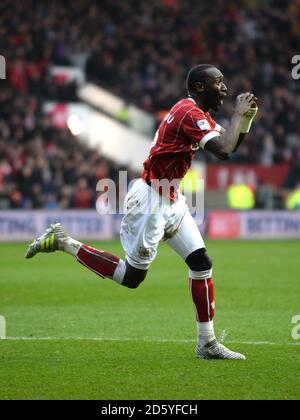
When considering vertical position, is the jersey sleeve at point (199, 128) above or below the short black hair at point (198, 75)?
below

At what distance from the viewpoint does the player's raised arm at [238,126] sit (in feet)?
22.1

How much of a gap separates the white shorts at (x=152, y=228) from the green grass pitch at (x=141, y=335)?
85 centimetres

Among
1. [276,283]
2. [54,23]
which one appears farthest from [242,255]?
[54,23]

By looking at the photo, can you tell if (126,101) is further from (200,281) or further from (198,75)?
(200,281)

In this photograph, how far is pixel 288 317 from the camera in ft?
31.9

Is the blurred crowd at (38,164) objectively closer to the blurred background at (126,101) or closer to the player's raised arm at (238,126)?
the blurred background at (126,101)

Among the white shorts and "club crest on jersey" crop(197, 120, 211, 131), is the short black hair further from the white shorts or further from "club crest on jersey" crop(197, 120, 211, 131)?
the white shorts

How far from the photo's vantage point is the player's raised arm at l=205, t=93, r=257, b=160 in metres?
6.73

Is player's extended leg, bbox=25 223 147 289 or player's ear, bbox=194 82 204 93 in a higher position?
player's ear, bbox=194 82 204 93

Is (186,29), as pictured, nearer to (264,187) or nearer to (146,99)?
(146,99)

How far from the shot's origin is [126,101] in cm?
2730

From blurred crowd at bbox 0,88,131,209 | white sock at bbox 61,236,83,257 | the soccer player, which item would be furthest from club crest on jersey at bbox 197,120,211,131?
blurred crowd at bbox 0,88,131,209

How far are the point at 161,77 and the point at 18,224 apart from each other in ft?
27.6

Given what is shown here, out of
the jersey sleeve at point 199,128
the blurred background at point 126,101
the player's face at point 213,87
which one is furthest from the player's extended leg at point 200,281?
the blurred background at point 126,101
